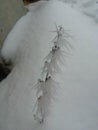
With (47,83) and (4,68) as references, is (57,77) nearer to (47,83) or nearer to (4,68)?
(47,83)

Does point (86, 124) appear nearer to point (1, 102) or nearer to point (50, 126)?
point (50, 126)

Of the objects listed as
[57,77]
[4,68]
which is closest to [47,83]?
[57,77]

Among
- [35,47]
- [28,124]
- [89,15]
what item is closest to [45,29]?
[35,47]

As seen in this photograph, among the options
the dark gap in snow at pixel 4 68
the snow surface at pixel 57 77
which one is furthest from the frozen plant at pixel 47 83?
the dark gap in snow at pixel 4 68

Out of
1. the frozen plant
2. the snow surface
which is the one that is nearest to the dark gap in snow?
the snow surface

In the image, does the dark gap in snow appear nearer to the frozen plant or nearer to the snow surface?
the snow surface
